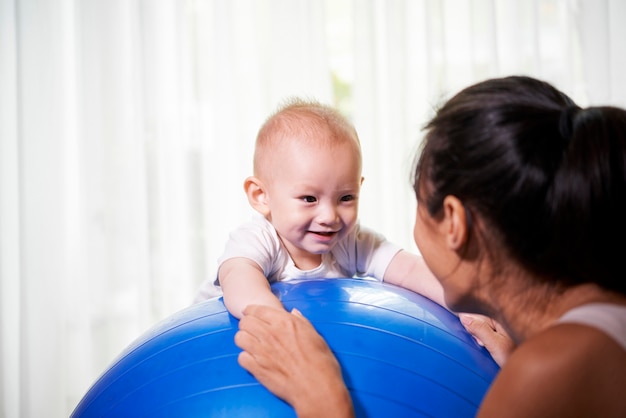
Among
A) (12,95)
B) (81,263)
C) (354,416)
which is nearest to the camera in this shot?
(354,416)

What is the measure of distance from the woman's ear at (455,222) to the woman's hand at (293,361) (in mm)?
244

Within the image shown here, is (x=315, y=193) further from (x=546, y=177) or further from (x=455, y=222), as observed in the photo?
(x=546, y=177)

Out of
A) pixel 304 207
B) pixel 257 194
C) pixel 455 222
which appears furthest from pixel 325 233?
pixel 455 222

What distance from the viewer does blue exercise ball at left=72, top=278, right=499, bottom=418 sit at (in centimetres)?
91

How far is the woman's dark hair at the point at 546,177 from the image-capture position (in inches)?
30.4

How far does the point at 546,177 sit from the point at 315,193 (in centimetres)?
57

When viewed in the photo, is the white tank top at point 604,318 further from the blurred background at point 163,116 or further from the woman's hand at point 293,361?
the blurred background at point 163,116

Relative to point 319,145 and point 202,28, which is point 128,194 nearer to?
point 202,28

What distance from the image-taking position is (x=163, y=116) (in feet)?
8.22

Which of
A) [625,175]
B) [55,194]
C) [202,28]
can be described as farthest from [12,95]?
[625,175]

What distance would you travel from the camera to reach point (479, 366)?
3.46 ft

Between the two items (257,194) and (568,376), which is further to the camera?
(257,194)

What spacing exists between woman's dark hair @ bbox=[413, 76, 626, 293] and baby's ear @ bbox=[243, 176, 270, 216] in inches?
23.0

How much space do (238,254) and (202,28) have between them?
4.93ft
